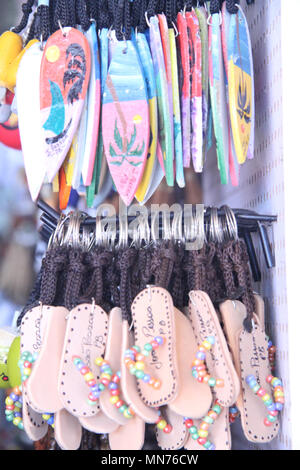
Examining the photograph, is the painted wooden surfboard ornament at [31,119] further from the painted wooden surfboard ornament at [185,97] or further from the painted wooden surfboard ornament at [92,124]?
the painted wooden surfboard ornament at [185,97]

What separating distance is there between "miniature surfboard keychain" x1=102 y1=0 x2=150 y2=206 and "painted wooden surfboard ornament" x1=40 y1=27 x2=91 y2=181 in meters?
0.05

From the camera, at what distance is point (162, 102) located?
0.75 metres

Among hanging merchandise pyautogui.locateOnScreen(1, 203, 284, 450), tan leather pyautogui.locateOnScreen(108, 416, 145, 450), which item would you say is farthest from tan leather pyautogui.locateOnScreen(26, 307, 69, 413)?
tan leather pyautogui.locateOnScreen(108, 416, 145, 450)

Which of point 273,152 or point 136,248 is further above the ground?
point 273,152

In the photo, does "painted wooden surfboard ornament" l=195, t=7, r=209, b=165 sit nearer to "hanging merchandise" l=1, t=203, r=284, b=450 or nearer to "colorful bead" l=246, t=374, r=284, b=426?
"hanging merchandise" l=1, t=203, r=284, b=450

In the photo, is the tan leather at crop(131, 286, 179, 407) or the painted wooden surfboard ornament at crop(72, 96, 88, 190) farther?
the painted wooden surfboard ornament at crop(72, 96, 88, 190)

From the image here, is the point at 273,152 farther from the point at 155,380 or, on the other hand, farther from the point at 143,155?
the point at 155,380

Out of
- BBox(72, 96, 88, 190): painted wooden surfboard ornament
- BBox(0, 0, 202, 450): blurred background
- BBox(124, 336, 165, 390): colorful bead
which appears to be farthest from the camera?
BBox(0, 0, 202, 450): blurred background

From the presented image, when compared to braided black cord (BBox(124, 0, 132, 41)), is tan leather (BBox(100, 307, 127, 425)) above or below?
below

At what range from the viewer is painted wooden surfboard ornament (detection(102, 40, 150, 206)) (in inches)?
28.9

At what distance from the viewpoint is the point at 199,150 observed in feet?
2.47
